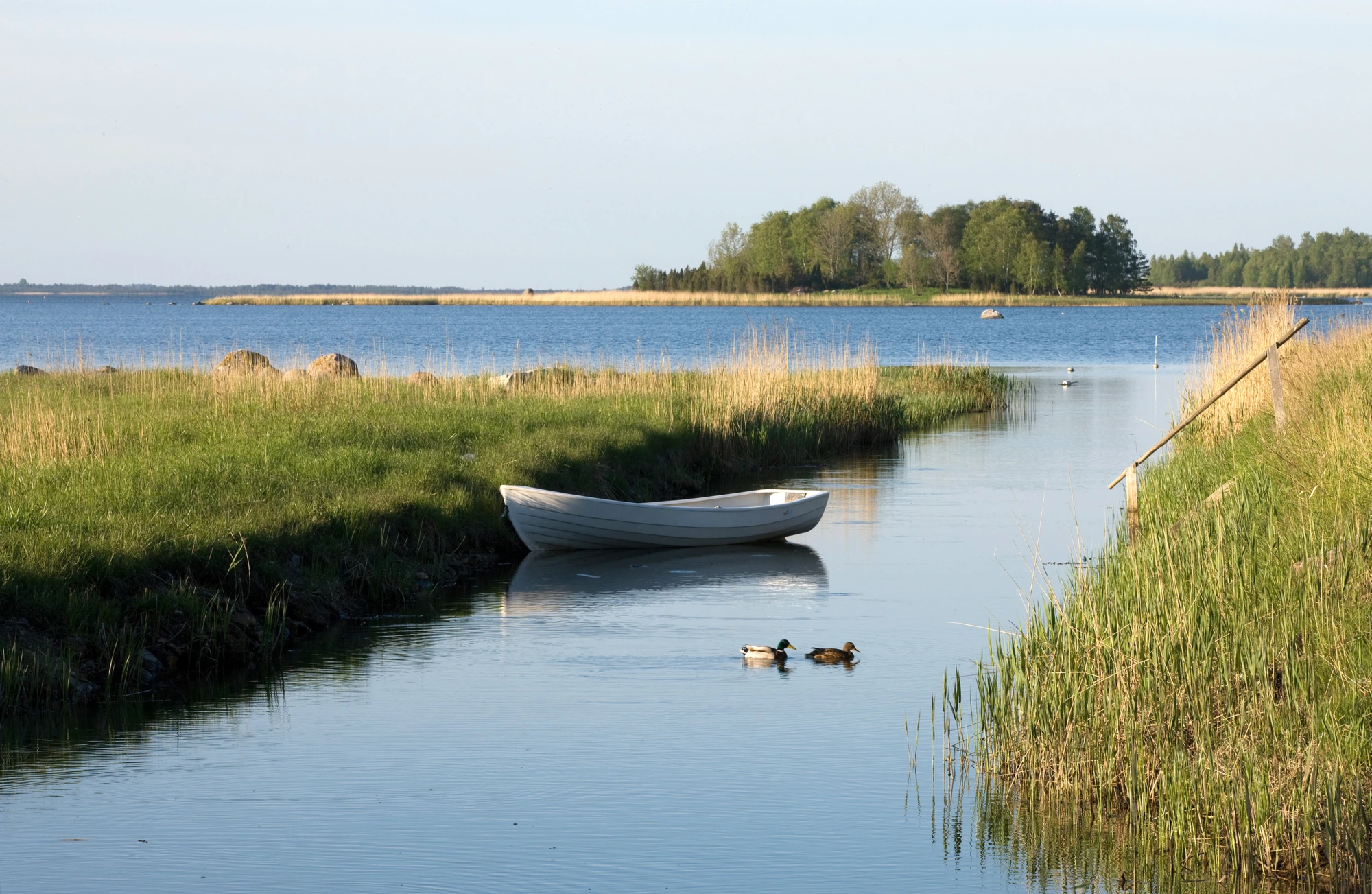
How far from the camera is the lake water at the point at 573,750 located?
6.68 m

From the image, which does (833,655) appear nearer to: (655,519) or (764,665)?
(764,665)

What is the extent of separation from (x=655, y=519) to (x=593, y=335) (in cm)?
6294

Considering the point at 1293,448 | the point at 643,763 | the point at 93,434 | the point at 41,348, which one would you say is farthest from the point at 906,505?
the point at 41,348

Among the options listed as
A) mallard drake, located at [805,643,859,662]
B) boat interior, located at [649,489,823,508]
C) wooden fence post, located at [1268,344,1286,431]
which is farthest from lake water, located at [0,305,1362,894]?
wooden fence post, located at [1268,344,1286,431]

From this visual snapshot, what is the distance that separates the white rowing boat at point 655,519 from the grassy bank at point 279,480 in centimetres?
64

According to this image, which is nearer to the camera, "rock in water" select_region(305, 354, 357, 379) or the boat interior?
the boat interior

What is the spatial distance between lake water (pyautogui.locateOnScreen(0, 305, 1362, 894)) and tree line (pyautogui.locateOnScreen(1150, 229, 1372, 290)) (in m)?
110

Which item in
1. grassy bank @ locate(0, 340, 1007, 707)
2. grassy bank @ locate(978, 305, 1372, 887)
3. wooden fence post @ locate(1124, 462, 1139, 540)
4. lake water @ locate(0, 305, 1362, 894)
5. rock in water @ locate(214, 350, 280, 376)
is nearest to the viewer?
grassy bank @ locate(978, 305, 1372, 887)

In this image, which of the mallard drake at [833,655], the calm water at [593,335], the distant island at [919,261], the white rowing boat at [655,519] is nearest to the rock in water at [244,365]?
the calm water at [593,335]

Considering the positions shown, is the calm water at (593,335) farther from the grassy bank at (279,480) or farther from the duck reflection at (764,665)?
the duck reflection at (764,665)

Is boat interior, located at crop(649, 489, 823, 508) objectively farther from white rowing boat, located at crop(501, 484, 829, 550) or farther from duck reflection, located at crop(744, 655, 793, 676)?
duck reflection, located at crop(744, 655, 793, 676)

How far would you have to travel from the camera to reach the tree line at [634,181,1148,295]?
11256cm

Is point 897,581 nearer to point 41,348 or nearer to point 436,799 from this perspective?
point 436,799

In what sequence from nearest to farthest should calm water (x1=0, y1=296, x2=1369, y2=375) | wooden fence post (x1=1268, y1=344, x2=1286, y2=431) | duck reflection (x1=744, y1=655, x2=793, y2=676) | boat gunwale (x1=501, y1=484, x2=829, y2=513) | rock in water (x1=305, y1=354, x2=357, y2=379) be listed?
1. duck reflection (x1=744, y1=655, x2=793, y2=676)
2. wooden fence post (x1=1268, y1=344, x2=1286, y2=431)
3. boat gunwale (x1=501, y1=484, x2=829, y2=513)
4. rock in water (x1=305, y1=354, x2=357, y2=379)
5. calm water (x1=0, y1=296, x2=1369, y2=375)
